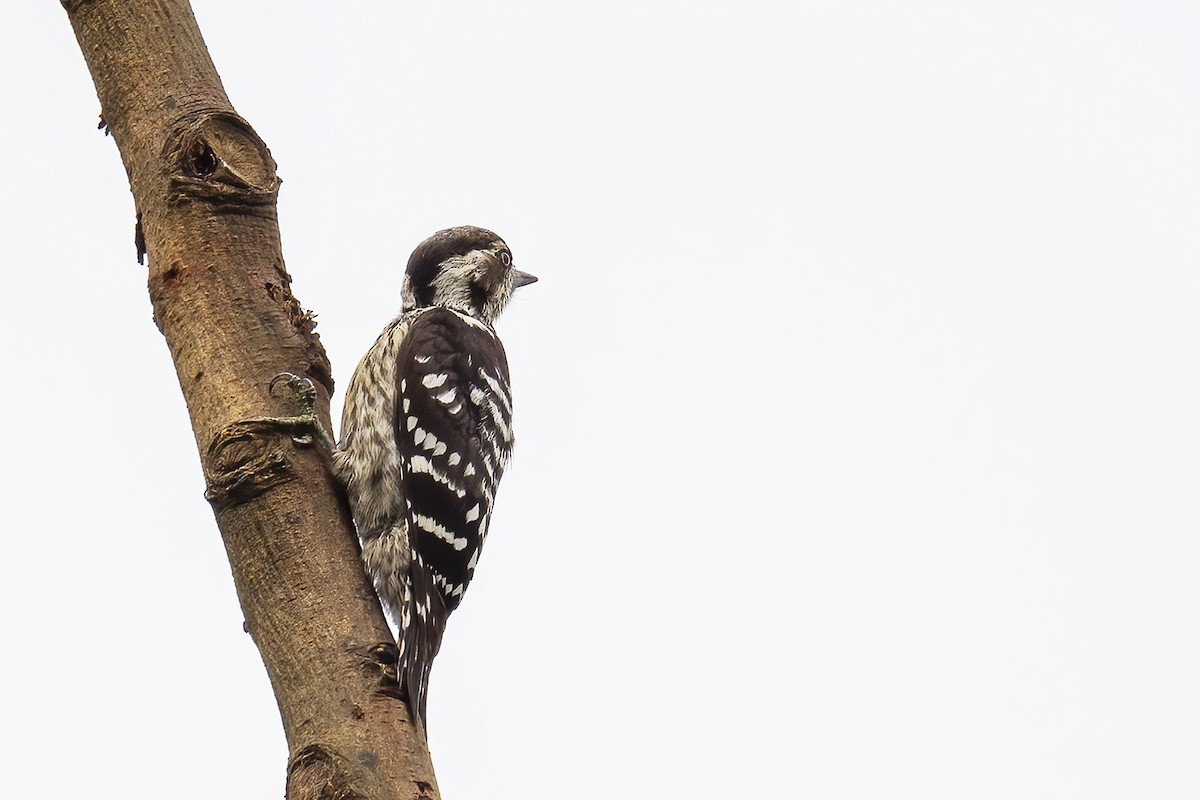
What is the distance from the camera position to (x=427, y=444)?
416 centimetres

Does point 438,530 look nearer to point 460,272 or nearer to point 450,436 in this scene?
point 450,436

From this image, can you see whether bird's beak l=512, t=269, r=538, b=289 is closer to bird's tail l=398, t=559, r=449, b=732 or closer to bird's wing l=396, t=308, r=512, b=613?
bird's wing l=396, t=308, r=512, b=613

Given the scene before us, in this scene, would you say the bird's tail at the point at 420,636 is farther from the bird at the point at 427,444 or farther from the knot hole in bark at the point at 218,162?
the knot hole in bark at the point at 218,162

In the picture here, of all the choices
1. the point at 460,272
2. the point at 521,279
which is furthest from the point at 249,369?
the point at 521,279

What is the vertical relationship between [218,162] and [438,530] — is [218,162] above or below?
above

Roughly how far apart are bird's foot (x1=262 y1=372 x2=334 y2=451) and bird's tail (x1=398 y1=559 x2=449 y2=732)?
1.55 ft

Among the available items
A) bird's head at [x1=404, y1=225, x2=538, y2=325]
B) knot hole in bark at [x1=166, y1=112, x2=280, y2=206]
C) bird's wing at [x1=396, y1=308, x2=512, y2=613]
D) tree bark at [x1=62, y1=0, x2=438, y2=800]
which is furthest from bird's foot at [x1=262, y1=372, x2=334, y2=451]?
bird's head at [x1=404, y1=225, x2=538, y2=325]

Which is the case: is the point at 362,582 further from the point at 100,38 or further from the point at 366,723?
the point at 100,38

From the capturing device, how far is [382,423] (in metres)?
4.24

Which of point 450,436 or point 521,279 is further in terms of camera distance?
point 521,279

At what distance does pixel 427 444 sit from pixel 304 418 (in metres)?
1.37

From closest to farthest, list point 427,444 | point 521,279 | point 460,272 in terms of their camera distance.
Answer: point 427,444 → point 460,272 → point 521,279

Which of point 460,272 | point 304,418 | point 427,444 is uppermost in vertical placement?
point 460,272

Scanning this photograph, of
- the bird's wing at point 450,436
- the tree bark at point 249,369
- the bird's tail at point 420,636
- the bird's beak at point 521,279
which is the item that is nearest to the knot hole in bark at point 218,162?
the tree bark at point 249,369
